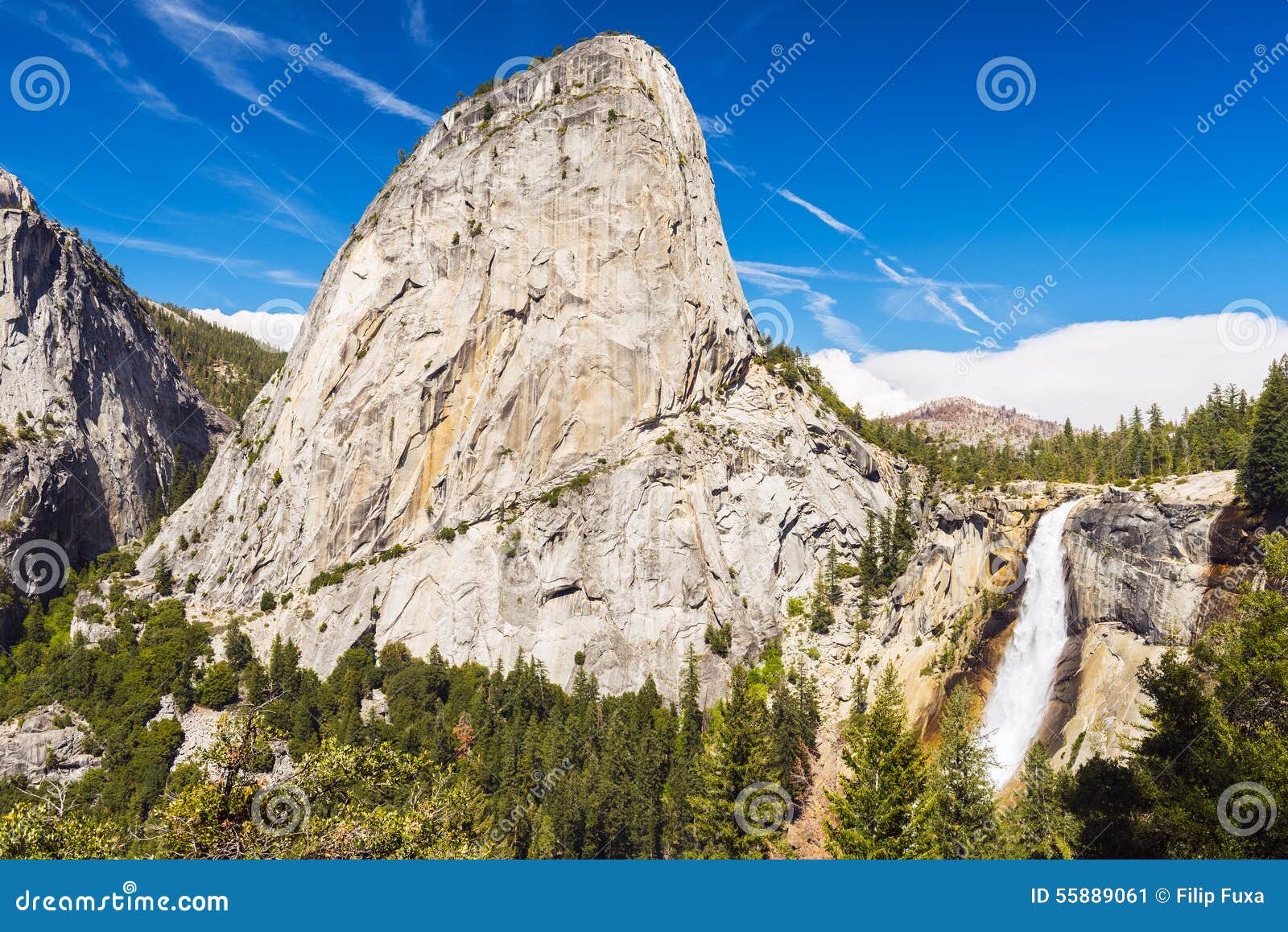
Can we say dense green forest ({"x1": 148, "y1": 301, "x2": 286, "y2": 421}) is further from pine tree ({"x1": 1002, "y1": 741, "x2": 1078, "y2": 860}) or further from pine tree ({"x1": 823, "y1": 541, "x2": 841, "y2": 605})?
pine tree ({"x1": 1002, "y1": 741, "x2": 1078, "y2": 860})

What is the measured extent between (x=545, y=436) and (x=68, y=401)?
67.8 meters

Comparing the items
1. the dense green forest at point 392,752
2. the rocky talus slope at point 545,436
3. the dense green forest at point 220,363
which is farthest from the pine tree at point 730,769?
the dense green forest at point 220,363

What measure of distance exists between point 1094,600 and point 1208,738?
24.2 m

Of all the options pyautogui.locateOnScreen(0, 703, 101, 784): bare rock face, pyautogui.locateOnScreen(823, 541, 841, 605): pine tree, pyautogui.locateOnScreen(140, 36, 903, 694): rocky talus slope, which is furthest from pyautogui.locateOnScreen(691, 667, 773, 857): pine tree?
pyautogui.locateOnScreen(0, 703, 101, 784): bare rock face

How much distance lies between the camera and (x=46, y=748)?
58469 millimetres

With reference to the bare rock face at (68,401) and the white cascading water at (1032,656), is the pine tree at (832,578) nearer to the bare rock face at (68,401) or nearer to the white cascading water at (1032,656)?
the white cascading water at (1032,656)

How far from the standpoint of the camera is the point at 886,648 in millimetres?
57719

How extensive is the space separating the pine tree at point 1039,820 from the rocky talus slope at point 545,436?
33.1 meters

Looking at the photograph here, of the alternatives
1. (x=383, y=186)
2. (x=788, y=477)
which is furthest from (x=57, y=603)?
(x=788, y=477)

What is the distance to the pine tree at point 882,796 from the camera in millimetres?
21719

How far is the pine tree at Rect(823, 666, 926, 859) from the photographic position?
21.7 m

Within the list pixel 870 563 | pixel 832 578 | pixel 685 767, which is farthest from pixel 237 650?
pixel 870 563

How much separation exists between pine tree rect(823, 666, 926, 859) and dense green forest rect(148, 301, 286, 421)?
157 meters

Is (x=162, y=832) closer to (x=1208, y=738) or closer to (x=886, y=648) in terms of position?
(x=1208, y=738)
